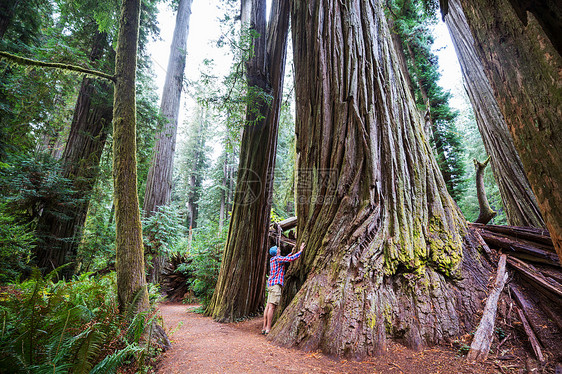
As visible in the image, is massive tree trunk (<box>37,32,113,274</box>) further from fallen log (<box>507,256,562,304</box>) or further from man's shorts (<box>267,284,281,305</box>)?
fallen log (<box>507,256,562,304</box>)

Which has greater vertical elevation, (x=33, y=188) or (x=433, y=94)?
(x=433, y=94)

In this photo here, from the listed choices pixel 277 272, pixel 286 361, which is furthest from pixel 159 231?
pixel 286 361

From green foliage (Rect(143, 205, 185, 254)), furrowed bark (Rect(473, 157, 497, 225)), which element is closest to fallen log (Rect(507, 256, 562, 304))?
furrowed bark (Rect(473, 157, 497, 225))

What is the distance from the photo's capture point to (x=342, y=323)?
2.76 meters

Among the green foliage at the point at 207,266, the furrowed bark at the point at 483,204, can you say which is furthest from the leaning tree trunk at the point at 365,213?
the green foliage at the point at 207,266

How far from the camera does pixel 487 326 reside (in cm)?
258

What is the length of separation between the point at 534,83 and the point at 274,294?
13.7 ft

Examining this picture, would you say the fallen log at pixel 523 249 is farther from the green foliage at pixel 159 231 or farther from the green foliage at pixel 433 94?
the green foliage at pixel 159 231

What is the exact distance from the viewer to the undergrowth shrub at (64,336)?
181cm

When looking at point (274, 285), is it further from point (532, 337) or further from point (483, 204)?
point (483, 204)

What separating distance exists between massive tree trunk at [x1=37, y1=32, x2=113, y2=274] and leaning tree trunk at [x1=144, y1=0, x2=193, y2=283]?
1.59 metres

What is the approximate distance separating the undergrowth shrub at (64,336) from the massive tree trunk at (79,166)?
4109 mm

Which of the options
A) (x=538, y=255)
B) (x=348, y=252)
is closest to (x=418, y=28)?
(x=538, y=255)

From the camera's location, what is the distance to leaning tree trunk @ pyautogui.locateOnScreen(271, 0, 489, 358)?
2.83m
